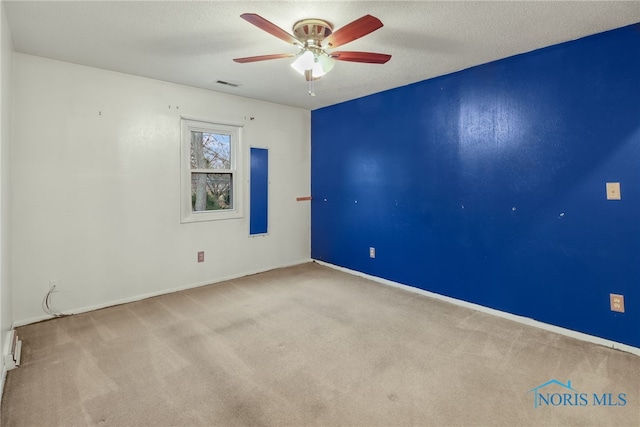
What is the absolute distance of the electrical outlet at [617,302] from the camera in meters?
2.46

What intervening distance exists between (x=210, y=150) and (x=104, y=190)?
1253mm

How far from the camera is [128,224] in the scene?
343 centimetres

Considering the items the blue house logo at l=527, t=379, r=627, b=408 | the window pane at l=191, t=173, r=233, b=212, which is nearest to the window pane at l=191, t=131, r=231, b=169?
the window pane at l=191, t=173, r=233, b=212

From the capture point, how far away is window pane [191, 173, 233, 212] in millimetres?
3992

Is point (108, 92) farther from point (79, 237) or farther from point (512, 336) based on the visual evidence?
point (512, 336)

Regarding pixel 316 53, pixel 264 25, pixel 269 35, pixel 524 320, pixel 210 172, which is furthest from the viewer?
pixel 210 172

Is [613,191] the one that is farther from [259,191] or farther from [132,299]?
[132,299]

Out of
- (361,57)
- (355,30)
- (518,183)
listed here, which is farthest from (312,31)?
(518,183)

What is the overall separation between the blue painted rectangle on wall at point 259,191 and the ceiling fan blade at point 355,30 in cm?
248

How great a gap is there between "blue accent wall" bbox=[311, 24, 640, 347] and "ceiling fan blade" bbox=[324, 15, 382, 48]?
1.78 metres

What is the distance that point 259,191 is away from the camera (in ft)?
14.7

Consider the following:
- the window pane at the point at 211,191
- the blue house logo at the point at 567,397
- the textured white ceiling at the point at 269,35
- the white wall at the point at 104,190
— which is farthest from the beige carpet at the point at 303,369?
the textured white ceiling at the point at 269,35

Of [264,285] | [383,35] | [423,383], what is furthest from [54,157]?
[423,383]

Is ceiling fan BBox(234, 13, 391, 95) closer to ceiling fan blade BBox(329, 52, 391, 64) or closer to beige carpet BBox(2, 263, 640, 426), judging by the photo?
ceiling fan blade BBox(329, 52, 391, 64)
